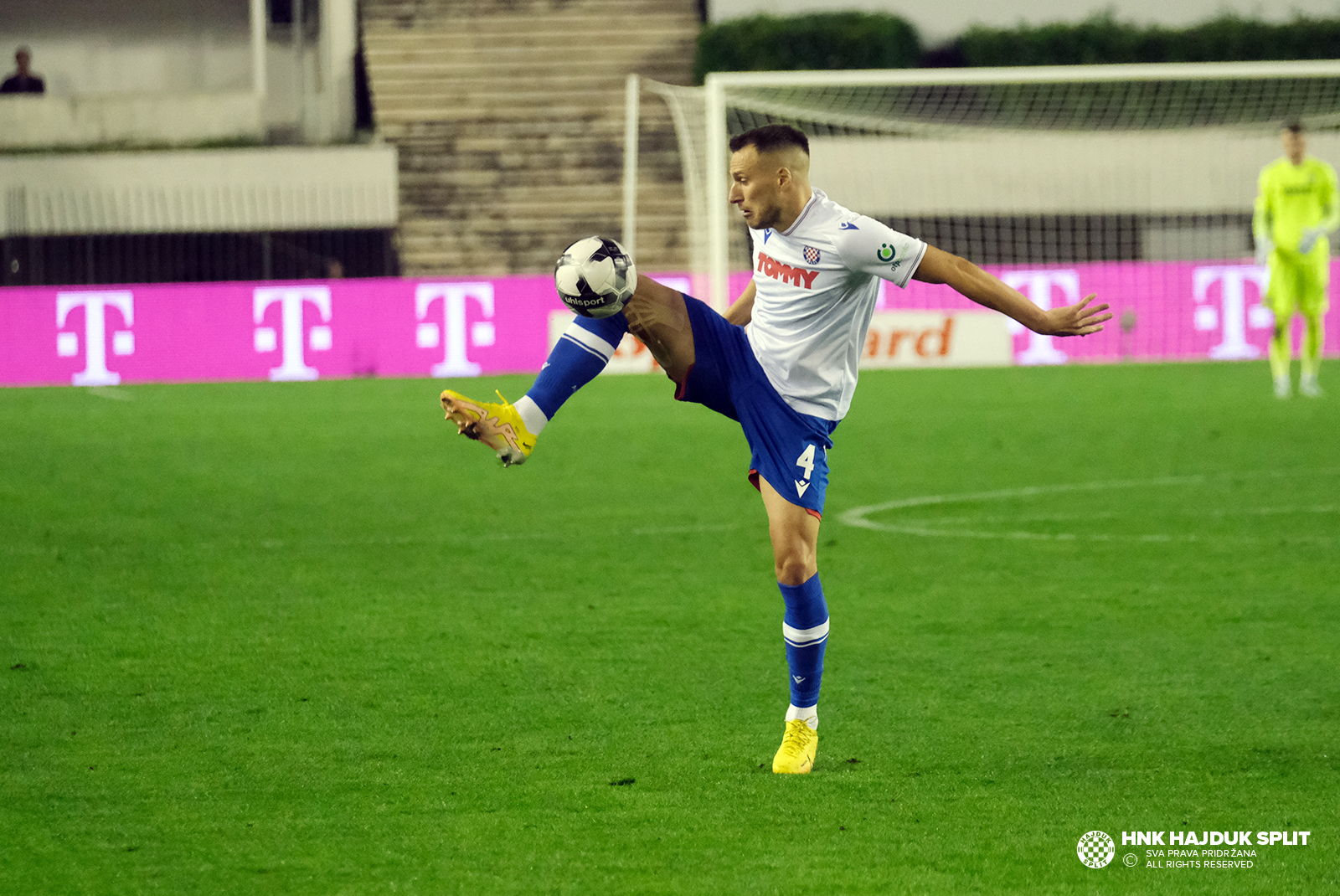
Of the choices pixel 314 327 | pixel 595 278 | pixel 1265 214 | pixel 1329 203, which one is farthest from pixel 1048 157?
pixel 595 278

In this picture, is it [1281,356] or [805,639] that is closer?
[805,639]

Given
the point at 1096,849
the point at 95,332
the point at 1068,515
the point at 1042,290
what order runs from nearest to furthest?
the point at 1096,849, the point at 1068,515, the point at 95,332, the point at 1042,290

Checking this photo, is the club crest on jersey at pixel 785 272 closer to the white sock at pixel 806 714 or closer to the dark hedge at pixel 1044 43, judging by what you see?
the white sock at pixel 806 714

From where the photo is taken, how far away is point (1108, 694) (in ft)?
18.6

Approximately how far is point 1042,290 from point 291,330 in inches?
338

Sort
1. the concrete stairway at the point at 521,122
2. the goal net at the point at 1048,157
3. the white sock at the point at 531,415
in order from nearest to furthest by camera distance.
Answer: the white sock at the point at 531,415
the goal net at the point at 1048,157
the concrete stairway at the point at 521,122

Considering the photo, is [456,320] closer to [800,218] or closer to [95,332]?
[95,332]

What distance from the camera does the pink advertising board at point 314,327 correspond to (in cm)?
1986

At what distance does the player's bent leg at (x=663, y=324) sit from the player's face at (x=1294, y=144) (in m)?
11.6

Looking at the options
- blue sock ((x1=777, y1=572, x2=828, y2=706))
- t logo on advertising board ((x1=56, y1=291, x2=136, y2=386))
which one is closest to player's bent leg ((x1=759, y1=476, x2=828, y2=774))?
blue sock ((x1=777, y1=572, x2=828, y2=706))

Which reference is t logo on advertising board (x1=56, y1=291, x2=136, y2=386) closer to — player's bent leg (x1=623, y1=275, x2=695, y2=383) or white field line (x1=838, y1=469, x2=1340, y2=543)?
white field line (x1=838, y1=469, x2=1340, y2=543)

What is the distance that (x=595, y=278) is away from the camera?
4.77 m

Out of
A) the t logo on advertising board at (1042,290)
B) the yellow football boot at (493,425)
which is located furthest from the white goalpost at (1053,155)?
the yellow football boot at (493,425)

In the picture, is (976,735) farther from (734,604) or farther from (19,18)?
(19,18)
